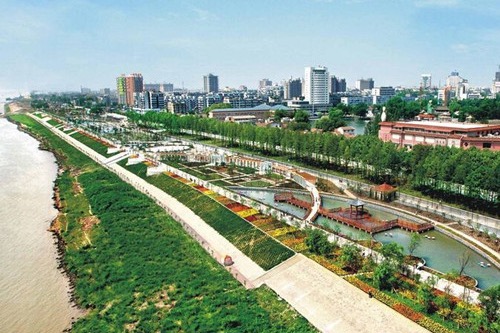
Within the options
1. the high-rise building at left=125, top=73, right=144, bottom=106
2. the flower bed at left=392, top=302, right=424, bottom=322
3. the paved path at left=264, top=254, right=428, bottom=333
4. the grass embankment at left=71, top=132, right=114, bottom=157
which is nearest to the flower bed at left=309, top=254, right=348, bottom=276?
the paved path at left=264, top=254, right=428, bottom=333

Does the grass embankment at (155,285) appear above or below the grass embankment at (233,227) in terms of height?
below

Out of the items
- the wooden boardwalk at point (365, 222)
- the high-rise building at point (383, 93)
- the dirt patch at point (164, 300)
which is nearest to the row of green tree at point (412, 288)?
the wooden boardwalk at point (365, 222)

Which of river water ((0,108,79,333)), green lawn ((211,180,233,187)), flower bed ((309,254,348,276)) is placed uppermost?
green lawn ((211,180,233,187))

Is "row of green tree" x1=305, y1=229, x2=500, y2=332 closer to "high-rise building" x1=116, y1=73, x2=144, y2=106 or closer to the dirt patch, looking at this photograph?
the dirt patch

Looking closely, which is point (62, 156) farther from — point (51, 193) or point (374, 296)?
point (374, 296)

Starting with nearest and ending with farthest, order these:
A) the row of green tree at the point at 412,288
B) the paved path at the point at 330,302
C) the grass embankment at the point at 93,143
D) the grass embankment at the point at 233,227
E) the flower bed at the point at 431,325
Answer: the flower bed at the point at 431,325 → the row of green tree at the point at 412,288 → the paved path at the point at 330,302 → the grass embankment at the point at 233,227 → the grass embankment at the point at 93,143

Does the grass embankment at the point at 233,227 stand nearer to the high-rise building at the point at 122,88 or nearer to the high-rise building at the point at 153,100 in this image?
the high-rise building at the point at 153,100
